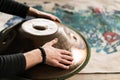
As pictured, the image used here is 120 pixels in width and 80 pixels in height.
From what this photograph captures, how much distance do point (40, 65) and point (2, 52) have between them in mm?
134

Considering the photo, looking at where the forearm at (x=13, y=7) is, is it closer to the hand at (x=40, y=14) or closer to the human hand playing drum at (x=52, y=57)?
the hand at (x=40, y=14)

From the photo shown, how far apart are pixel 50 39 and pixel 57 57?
0.07m

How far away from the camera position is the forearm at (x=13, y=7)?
906 millimetres

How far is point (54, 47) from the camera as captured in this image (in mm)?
763

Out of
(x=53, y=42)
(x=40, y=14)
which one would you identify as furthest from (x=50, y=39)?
(x=40, y=14)

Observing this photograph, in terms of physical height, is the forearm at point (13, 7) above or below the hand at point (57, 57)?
above

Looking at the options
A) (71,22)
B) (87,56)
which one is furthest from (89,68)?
(71,22)

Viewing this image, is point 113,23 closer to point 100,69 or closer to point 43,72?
point 100,69

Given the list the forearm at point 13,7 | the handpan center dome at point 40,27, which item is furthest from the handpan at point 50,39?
the forearm at point 13,7

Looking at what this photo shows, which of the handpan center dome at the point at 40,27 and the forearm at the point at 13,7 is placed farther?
the forearm at the point at 13,7

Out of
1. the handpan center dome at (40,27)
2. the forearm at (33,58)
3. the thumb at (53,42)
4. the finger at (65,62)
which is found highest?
the handpan center dome at (40,27)

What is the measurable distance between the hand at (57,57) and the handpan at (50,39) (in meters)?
0.02

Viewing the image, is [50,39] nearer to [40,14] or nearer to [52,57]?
[52,57]

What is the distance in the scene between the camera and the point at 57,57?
73 centimetres
